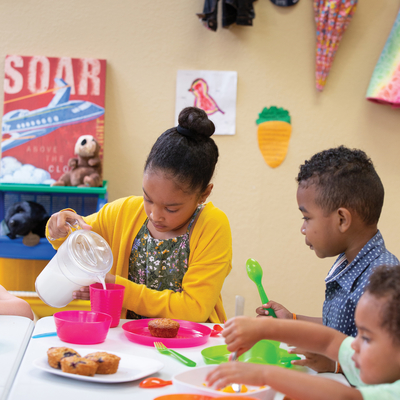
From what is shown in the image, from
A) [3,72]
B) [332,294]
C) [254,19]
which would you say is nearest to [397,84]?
[254,19]

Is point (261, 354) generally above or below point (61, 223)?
below

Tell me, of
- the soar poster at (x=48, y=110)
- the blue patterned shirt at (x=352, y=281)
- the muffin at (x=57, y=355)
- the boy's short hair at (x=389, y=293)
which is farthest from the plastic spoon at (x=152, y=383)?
the soar poster at (x=48, y=110)

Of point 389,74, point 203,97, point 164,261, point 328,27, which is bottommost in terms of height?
point 164,261

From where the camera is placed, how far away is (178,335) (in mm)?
989

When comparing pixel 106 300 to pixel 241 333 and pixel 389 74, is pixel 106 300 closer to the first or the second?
pixel 241 333

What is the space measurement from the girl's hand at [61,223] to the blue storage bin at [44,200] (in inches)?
28.4

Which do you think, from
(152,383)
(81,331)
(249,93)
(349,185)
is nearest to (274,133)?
(249,93)

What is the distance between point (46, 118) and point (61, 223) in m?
1.08

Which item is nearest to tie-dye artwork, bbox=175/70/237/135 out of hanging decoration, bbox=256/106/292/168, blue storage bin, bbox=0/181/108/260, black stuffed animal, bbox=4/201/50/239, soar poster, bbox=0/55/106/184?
hanging decoration, bbox=256/106/292/168

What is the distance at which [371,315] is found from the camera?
59cm

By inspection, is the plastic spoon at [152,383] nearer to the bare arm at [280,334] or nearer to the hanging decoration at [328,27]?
the bare arm at [280,334]

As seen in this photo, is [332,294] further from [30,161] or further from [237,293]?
[30,161]

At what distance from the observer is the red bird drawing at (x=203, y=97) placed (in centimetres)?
215

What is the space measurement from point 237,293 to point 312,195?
4.15 ft
